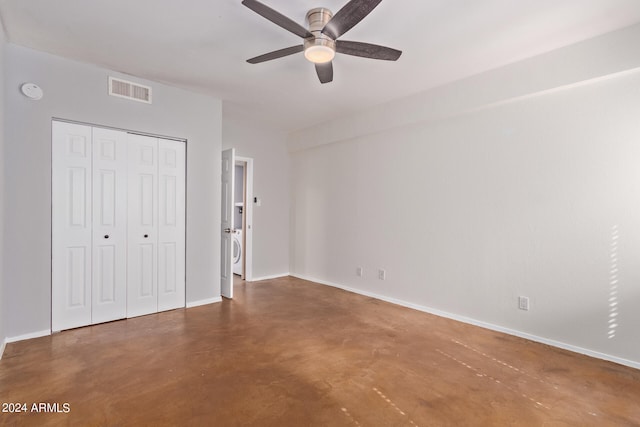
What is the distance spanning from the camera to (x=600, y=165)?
9.12ft

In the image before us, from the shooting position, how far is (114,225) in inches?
138

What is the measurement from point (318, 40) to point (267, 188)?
377 centimetres

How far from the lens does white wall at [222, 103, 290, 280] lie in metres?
5.48

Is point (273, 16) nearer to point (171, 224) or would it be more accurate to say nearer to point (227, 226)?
point (171, 224)

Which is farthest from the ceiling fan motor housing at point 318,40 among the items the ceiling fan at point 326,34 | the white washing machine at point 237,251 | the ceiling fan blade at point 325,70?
the white washing machine at point 237,251

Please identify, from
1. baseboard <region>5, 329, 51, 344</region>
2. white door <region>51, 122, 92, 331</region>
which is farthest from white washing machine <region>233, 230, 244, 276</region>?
baseboard <region>5, 329, 51, 344</region>

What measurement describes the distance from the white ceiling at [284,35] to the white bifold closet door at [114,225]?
862 mm

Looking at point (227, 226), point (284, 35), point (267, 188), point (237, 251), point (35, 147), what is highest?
point (284, 35)

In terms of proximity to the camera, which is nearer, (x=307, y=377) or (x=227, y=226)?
(x=307, y=377)

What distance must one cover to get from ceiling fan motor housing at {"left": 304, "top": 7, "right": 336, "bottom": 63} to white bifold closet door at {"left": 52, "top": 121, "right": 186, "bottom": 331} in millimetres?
2396

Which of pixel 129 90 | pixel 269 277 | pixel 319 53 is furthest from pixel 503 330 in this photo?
pixel 129 90

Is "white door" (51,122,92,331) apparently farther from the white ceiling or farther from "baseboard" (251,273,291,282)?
"baseboard" (251,273,291,282)

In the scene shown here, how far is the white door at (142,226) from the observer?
362 centimetres

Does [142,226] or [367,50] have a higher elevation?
[367,50]
